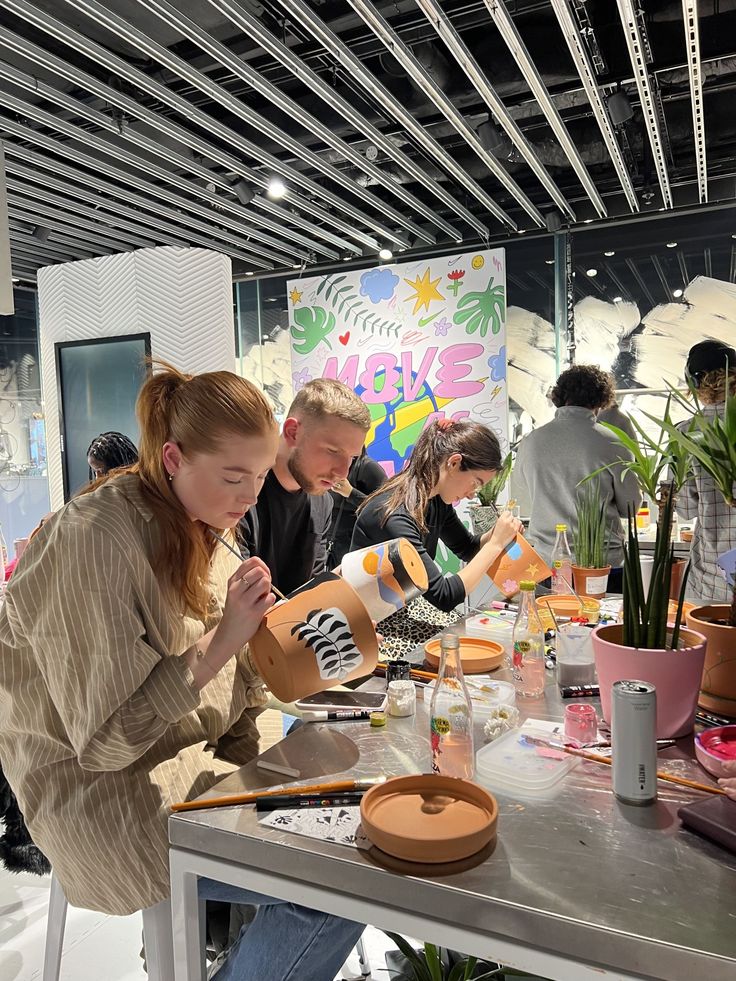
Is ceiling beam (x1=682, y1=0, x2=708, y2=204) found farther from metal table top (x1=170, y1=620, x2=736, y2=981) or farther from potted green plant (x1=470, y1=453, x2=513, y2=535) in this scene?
metal table top (x1=170, y1=620, x2=736, y2=981)

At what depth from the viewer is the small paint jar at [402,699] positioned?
136 centimetres

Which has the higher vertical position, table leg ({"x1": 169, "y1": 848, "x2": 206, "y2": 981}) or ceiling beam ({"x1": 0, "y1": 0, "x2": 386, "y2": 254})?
ceiling beam ({"x1": 0, "y1": 0, "x2": 386, "y2": 254})

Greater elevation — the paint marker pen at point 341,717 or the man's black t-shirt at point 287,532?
the man's black t-shirt at point 287,532

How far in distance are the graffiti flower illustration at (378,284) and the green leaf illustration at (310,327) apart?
1.20ft

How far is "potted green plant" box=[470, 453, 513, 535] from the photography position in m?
3.63

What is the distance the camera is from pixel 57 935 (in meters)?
1.51

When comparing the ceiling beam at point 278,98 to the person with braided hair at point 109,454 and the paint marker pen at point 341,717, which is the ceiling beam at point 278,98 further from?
the paint marker pen at point 341,717

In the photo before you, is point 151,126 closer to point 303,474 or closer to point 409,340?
point 409,340

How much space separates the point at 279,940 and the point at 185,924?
211 millimetres

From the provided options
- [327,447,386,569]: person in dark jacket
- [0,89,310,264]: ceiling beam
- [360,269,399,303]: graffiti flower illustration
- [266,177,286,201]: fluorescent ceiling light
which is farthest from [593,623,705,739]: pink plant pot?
[360,269,399,303]: graffiti flower illustration

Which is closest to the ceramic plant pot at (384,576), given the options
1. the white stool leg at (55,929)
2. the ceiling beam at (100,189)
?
the white stool leg at (55,929)

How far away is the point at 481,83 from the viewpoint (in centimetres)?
319

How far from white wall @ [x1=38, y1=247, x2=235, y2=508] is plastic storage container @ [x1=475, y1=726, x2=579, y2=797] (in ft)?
14.7

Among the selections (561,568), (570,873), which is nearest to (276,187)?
(561,568)
